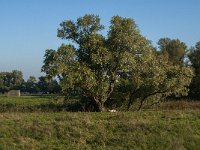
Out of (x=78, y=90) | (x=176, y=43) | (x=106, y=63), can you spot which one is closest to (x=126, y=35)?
(x=106, y=63)

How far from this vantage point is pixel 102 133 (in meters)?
19.2

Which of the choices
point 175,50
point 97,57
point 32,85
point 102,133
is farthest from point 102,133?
point 32,85

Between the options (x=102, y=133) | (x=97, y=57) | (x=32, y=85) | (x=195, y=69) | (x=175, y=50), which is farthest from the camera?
(x=32, y=85)

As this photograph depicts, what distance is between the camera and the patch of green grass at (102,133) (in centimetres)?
1817

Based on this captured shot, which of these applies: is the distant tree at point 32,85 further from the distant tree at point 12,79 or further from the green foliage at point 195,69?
the green foliage at point 195,69

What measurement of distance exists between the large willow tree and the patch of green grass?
333 inches

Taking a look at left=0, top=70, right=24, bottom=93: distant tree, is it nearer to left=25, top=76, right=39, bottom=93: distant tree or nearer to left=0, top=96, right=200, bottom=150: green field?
left=25, top=76, right=39, bottom=93: distant tree

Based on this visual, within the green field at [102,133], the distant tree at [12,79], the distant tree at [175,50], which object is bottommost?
the green field at [102,133]

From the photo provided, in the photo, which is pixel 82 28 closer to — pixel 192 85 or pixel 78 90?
pixel 78 90

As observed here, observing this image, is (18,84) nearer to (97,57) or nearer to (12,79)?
(12,79)

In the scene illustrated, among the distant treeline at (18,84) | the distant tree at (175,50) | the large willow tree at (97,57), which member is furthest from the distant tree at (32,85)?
the large willow tree at (97,57)

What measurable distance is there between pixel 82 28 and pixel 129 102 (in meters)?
6.51

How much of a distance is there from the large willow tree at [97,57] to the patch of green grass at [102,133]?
8.46 m

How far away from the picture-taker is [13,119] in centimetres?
2212
